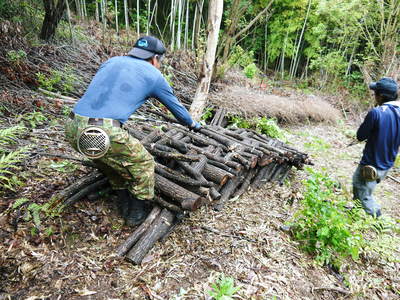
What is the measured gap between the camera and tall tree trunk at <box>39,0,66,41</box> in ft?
21.1

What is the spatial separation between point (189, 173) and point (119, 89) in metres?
1.23

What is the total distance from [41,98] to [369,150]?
6163mm

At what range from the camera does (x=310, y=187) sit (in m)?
2.88

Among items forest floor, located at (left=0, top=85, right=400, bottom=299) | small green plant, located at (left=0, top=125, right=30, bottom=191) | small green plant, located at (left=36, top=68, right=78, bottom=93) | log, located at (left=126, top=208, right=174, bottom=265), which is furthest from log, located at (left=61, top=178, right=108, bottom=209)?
small green plant, located at (left=36, top=68, right=78, bottom=93)

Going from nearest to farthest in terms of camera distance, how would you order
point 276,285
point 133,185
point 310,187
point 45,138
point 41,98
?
1. point 276,285
2. point 133,185
3. point 310,187
4. point 45,138
5. point 41,98

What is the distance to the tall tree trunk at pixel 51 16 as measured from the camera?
644 centimetres

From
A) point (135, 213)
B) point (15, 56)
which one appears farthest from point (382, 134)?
point (15, 56)

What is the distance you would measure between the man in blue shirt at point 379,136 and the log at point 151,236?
287 cm

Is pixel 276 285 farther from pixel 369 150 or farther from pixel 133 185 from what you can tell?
pixel 369 150

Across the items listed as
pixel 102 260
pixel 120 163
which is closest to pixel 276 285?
pixel 102 260

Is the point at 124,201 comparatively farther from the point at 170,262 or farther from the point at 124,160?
the point at 170,262

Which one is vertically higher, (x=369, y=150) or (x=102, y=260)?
(x=369, y=150)

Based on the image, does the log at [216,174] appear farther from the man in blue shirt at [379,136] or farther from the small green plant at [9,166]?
the small green plant at [9,166]

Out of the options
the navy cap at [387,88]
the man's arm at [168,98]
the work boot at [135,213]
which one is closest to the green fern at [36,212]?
the work boot at [135,213]
